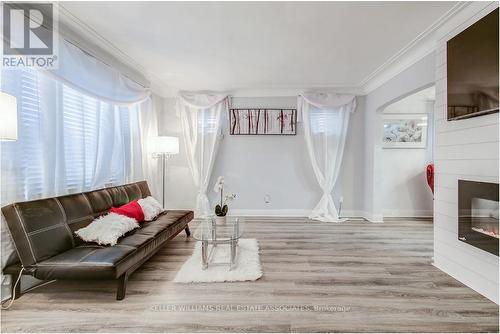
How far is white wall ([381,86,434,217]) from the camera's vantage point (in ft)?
16.6

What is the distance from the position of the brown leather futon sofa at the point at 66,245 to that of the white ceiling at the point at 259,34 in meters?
1.82

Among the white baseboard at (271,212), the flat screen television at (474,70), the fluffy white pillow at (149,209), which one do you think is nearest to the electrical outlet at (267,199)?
the white baseboard at (271,212)

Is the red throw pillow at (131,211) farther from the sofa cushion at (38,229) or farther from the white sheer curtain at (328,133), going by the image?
the white sheer curtain at (328,133)

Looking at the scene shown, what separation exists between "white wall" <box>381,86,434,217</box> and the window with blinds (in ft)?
16.3

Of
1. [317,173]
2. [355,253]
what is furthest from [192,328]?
[317,173]

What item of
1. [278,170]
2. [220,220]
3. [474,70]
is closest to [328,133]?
[278,170]

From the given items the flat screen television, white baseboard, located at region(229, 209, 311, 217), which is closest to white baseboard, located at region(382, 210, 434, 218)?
white baseboard, located at region(229, 209, 311, 217)

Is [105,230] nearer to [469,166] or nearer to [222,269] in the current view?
[222,269]

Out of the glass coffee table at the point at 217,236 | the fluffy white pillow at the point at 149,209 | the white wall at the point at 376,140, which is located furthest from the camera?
the white wall at the point at 376,140

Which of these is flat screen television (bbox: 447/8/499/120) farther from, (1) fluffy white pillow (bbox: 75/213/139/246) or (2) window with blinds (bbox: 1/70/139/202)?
(2) window with blinds (bbox: 1/70/139/202)

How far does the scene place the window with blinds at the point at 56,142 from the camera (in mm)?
2105

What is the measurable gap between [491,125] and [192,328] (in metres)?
2.79

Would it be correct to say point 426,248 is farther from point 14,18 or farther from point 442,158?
point 14,18

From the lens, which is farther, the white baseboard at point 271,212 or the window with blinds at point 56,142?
the white baseboard at point 271,212
